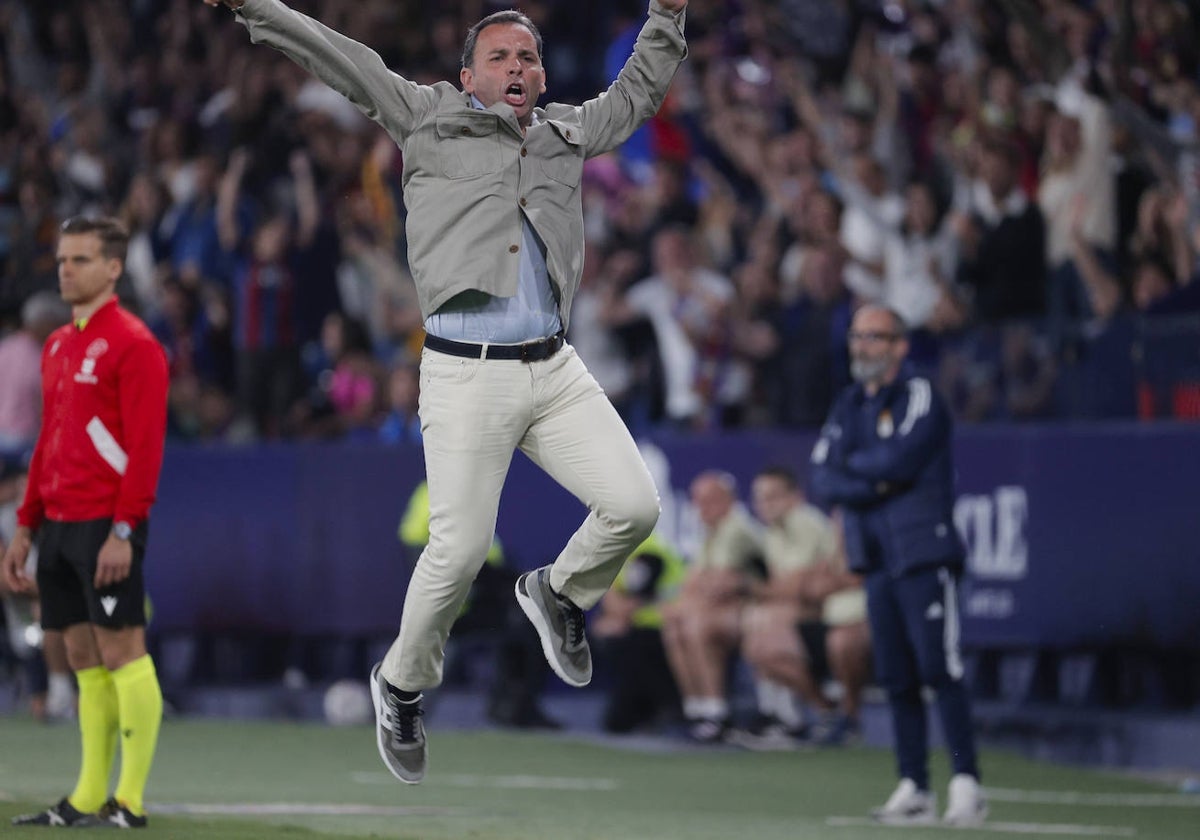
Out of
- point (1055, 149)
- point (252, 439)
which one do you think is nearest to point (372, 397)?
point (252, 439)

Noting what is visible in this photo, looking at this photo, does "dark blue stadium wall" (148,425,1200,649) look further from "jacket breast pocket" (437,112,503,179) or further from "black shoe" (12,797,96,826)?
"black shoe" (12,797,96,826)

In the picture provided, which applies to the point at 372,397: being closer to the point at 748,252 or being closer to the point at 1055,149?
the point at 748,252

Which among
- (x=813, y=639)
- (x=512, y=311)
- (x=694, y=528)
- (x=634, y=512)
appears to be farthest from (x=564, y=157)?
(x=694, y=528)

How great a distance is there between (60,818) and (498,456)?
2572 millimetres

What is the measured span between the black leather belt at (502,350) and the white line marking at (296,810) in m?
3.41

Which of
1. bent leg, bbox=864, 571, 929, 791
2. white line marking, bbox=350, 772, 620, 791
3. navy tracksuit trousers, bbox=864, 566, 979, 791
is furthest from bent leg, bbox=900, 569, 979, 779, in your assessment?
white line marking, bbox=350, 772, 620, 791

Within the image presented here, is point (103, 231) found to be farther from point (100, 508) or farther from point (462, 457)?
point (462, 457)

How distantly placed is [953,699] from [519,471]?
601 cm

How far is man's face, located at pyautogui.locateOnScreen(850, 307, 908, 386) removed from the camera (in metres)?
10.9

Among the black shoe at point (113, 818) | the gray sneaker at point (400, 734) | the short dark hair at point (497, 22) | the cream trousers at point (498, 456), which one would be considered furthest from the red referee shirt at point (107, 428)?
the short dark hair at point (497, 22)

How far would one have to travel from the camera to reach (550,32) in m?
20.1

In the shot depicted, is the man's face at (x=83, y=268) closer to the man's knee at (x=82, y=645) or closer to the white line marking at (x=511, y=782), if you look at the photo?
the man's knee at (x=82, y=645)

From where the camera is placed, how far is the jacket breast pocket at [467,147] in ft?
25.2

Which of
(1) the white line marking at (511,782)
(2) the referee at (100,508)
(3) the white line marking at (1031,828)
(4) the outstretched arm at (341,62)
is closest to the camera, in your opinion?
(4) the outstretched arm at (341,62)
